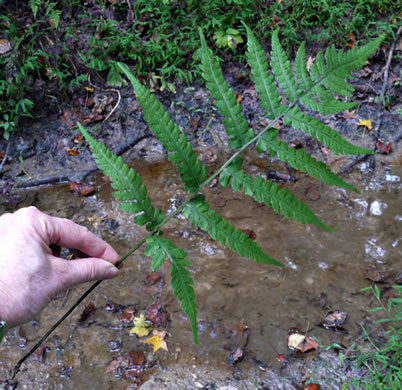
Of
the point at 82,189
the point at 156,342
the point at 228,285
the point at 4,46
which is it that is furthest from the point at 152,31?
the point at 156,342

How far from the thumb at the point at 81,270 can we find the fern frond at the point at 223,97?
0.84m

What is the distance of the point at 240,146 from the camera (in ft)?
5.43

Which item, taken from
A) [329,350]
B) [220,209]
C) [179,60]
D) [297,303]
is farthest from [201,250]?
[179,60]

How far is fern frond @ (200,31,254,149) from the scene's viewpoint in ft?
5.04

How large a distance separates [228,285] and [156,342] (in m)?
0.74

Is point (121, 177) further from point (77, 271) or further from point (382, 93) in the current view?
point (382, 93)

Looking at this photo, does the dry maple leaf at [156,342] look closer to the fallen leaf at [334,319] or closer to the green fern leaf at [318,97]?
the fallen leaf at [334,319]

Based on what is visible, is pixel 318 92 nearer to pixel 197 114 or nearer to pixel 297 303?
pixel 297 303

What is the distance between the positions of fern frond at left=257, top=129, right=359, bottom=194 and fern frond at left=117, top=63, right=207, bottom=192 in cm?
31

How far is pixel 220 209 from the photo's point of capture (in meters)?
3.66

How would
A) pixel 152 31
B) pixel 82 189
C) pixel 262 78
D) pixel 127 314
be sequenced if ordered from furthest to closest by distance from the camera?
pixel 152 31 < pixel 82 189 < pixel 127 314 < pixel 262 78

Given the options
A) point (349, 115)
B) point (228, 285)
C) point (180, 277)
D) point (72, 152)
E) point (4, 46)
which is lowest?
point (228, 285)

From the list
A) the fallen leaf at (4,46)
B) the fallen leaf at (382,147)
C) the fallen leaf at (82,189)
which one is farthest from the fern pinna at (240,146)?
the fallen leaf at (4,46)

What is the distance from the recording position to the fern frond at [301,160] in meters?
1.48
